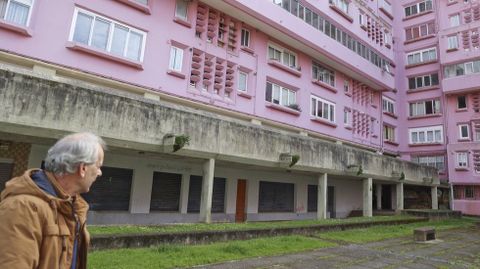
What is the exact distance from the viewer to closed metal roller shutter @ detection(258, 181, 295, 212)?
20.6 m

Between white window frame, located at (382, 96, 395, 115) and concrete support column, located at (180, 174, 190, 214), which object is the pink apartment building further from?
white window frame, located at (382, 96, 395, 115)

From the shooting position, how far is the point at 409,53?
115 feet

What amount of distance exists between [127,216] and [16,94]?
689 cm

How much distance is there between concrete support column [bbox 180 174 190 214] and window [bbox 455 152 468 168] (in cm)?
2379

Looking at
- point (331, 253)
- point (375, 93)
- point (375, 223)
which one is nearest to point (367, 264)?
point (331, 253)

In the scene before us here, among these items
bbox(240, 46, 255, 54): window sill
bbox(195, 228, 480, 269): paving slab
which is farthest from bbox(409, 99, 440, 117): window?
bbox(195, 228, 480, 269): paving slab

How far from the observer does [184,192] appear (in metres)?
16.9

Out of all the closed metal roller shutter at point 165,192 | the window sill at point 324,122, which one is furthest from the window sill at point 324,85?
the closed metal roller shutter at point 165,192

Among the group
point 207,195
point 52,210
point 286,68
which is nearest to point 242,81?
point 286,68

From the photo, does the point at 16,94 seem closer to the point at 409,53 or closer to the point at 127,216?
the point at 127,216

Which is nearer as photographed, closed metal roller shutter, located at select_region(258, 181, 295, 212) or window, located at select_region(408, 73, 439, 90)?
closed metal roller shutter, located at select_region(258, 181, 295, 212)

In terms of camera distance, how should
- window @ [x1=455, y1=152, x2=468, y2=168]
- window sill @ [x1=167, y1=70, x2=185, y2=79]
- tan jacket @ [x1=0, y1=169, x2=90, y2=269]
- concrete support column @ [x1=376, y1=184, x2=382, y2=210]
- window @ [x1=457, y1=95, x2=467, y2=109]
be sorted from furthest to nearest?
1. window @ [x1=457, y1=95, x2=467, y2=109]
2. concrete support column @ [x1=376, y1=184, x2=382, y2=210]
3. window @ [x1=455, y1=152, x2=468, y2=168]
4. window sill @ [x1=167, y1=70, x2=185, y2=79]
5. tan jacket @ [x1=0, y1=169, x2=90, y2=269]

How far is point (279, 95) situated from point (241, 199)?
258 inches

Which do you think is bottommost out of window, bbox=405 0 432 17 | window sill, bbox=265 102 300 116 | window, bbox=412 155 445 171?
window, bbox=412 155 445 171
